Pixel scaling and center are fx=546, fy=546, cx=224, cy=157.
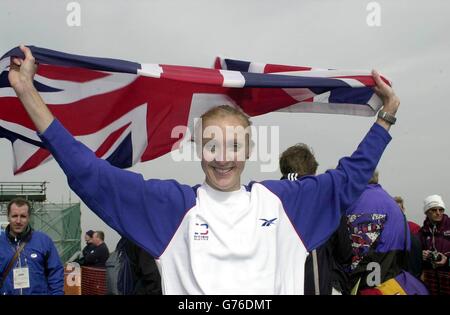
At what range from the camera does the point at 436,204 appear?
590 cm

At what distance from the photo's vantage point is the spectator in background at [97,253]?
1048 cm

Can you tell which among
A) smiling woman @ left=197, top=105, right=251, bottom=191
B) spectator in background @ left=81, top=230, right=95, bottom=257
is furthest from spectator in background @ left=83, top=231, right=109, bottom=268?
smiling woman @ left=197, top=105, right=251, bottom=191

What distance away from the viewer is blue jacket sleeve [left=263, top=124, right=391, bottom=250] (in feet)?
7.58

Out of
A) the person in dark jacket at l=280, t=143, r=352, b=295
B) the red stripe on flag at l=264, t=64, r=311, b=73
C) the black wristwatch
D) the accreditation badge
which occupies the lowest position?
the accreditation badge

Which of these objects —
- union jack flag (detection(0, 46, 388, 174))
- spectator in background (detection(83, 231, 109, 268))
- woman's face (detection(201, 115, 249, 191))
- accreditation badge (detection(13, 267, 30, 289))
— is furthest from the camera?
spectator in background (detection(83, 231, 109, 268))

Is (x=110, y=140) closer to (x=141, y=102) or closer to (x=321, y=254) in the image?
(x=141, y=102)

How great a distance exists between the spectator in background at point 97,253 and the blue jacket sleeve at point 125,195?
850 cm

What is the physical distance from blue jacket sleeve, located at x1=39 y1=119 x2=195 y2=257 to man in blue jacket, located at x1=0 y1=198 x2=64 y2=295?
10.9ft

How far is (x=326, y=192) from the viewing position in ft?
7.68

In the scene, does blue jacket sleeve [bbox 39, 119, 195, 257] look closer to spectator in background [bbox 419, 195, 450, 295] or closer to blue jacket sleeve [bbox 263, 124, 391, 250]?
blue jacket sleeve [bbox 263, 124, 391, 250]

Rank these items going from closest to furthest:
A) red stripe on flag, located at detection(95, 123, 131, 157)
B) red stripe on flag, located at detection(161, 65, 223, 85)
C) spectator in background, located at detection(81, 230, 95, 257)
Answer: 1. red stripe on flag, located at detection(161, 65, 223, 85)
2. red stripe on flag, located at detection(95, 123, 131, 157)
3. spectator in background, located at detection(81, 230, 95, 257)

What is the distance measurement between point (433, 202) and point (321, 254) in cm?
372
